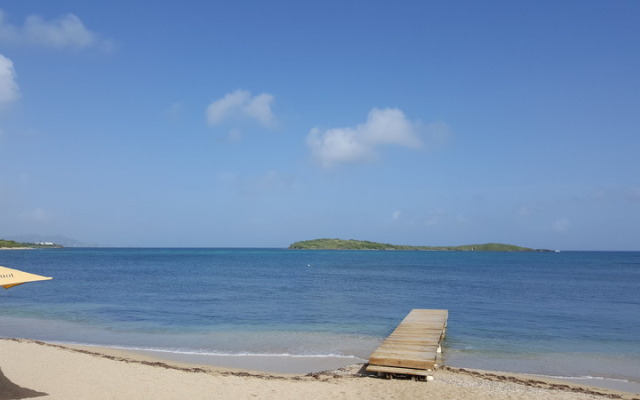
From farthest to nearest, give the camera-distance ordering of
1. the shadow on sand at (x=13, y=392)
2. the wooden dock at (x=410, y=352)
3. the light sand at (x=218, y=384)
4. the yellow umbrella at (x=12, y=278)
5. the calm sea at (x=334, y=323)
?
1. the calm sea at (x=334, y=323)
2. the wooden dock at (x=410, y=352)
3. the light sand at (x=218, y=384)
4. the shadow on sand at (x=13, y=392)
5. the yellow umbrella at (x=12, y=278)

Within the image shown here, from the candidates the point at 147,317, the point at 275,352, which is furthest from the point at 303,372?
the point at 147,317

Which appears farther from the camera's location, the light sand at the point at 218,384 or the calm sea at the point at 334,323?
the calm sea at the point at 334,323

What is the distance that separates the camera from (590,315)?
2780cm

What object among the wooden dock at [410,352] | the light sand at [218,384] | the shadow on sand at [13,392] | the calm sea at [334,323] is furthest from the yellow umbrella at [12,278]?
the wooden dock at [410,352]

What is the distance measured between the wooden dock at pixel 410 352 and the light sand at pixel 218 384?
1.31ft

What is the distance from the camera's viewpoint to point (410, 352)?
1477cm

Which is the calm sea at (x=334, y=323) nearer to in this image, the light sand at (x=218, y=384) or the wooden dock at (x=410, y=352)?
the wooden dock at (x=410, y=352)

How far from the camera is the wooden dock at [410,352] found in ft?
43.8

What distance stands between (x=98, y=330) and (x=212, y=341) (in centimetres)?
666

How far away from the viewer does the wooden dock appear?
43.8 feet

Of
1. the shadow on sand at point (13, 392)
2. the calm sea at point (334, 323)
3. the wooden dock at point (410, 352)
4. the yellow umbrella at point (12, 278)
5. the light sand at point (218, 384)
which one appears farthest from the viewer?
the calm sea at point (334, 323)

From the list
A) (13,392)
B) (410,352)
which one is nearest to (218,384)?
(13,392)

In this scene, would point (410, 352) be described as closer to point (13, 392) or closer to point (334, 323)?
point (334, 323)

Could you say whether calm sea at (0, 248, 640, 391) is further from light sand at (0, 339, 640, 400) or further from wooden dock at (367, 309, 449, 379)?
light sand at (0, 339, 640, 400)
